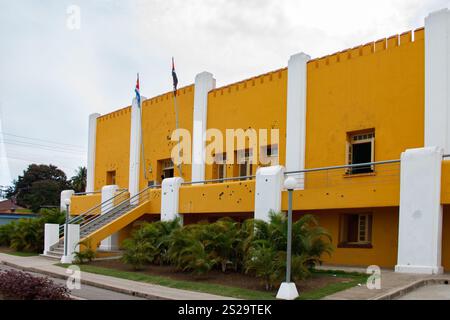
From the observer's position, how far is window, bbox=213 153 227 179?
84.9ft

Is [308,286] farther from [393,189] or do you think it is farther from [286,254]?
[393,189]

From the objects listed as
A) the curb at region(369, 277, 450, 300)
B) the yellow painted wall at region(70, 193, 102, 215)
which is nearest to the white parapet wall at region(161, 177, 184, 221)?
the yellow painted wall at region(70, 193, 102, 215)

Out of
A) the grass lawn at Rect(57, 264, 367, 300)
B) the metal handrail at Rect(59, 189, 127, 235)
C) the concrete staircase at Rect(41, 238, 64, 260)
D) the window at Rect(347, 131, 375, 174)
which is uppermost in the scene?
the window at Rect(347, 131, 375, 174)

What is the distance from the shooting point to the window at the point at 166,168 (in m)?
29.4

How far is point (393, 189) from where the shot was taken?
1698cm

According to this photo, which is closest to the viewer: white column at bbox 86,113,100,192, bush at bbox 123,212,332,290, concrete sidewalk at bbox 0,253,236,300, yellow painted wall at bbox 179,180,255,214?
concrete sidewalk at bbox 0,253,236,300

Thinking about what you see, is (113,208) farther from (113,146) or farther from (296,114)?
(296,114)

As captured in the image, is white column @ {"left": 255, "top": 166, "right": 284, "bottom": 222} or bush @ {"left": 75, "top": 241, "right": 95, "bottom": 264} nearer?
white column @ {"left": 255, "top": 166, "right": 284, "bottom": 222}

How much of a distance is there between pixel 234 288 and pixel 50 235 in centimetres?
1379

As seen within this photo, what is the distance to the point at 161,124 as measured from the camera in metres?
30.0

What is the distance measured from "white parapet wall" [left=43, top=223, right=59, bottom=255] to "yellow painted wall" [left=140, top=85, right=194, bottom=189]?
6.21 m

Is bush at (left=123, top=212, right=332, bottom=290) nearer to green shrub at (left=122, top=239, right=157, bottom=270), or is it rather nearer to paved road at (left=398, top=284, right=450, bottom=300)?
green shrub at (left=122, top=239, right=157, bottom=270)

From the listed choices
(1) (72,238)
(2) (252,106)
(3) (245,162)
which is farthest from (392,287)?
(1) (72,238)

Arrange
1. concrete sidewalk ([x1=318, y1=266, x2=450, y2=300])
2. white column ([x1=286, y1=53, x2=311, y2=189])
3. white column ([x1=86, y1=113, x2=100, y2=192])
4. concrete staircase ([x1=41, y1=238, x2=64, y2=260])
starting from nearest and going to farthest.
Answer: concrete sidewalk ([x1=318, y1=266, x2=450, y2=300]), white column ([x1=286, y1=53, x2=311, y2=189]), concrete staircase ([x1=41, y1=238, x2=64, y2=260]), white column ([x1=86, y1=113, x2=100, y2=192])
